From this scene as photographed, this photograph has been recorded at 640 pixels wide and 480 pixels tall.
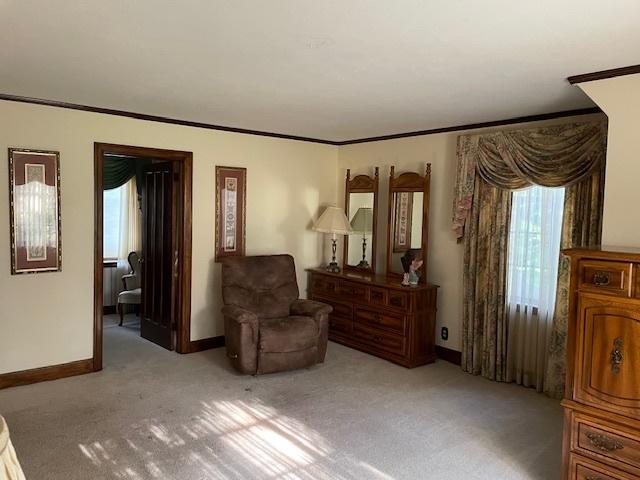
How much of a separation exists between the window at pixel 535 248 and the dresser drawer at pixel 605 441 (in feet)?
5.43

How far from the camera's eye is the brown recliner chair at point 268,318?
4203mm

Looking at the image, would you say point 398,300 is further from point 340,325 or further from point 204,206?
point 204,206

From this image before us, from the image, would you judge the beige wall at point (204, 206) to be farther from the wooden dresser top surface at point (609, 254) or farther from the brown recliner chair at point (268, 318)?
the wooden dresser top surface at point (609, 254)

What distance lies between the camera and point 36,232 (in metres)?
3.95

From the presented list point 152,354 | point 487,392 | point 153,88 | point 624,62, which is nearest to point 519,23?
point 624,62

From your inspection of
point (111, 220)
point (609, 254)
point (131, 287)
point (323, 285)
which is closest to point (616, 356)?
point (609, 254)

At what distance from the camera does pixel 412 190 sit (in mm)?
5023

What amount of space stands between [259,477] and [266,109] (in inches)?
108

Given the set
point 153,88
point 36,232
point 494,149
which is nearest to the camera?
point 153,88

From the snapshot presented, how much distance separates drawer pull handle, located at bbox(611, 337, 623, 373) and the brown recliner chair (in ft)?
8.25

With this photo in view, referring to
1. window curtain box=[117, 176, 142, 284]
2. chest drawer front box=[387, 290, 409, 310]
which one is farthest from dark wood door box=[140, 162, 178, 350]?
chest drawer front box=[387, 290, 409, 310]

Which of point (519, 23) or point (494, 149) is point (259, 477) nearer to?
point (519, 23)

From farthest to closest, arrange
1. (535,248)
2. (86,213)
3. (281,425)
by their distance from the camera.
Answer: (86,213) → (535,248) → (281,425)

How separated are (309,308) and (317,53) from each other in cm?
264
